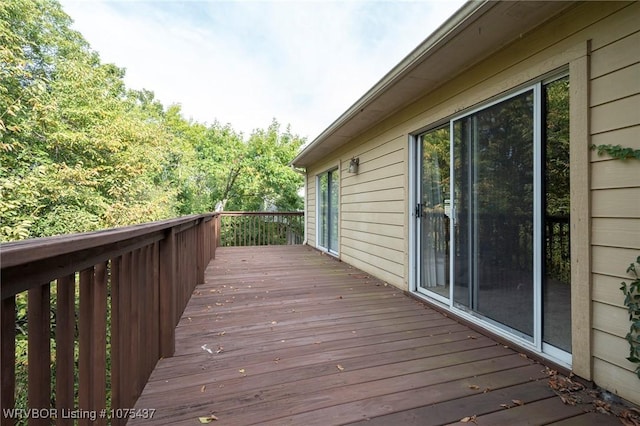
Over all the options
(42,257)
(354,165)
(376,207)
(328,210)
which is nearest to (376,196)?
(376,207)

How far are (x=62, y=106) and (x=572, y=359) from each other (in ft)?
33.5

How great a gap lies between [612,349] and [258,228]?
7.71 m

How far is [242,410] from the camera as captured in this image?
4.93 feet

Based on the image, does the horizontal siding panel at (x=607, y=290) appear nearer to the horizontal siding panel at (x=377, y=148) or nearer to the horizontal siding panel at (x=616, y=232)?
the horizontal siding panel at (x=616, y=232)

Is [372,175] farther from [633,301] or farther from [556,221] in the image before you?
[633,301]

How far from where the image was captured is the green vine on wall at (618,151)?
1.54 metres

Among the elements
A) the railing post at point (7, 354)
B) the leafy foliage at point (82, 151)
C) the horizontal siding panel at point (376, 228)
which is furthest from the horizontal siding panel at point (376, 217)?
the leafy foliage at point (82, 151)

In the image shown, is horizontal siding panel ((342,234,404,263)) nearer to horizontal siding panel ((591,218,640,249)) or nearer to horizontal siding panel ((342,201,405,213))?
horizontal siding panel ((342,201,405,213))

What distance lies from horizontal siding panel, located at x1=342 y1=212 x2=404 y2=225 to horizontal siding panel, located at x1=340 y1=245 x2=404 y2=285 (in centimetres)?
52

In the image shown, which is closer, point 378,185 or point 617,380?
point 617,380

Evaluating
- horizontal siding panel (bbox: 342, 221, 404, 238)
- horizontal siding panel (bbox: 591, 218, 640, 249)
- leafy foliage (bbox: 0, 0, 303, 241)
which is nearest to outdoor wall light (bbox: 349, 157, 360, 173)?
horizontal siding panel (bbox: 342, 221, 404, 238)

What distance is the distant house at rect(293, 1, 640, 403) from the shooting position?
1.64 m

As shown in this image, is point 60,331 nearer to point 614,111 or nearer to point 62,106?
point 614,111

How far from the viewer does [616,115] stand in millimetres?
1635
